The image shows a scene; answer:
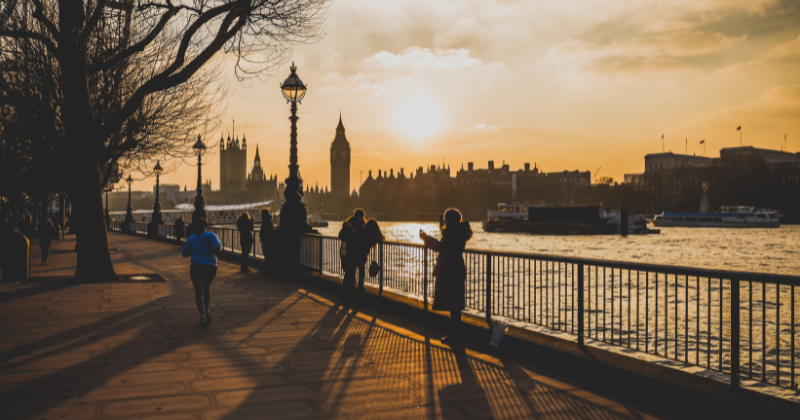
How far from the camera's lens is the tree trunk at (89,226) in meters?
14.3

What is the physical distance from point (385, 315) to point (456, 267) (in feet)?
9.20

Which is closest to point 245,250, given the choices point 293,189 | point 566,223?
point 293,189

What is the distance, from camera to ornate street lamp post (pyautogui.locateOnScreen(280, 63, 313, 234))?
633 inches

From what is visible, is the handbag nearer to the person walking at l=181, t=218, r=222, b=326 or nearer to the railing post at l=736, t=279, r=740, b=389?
the person walking at l=181, t=218, r=222, b=326

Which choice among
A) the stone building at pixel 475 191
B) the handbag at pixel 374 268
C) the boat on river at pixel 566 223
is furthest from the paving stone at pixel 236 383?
the stone building at pixel 475 191

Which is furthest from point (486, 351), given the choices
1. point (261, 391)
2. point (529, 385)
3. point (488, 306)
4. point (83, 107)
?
point (83, 107)

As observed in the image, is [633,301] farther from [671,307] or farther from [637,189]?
[637,189]

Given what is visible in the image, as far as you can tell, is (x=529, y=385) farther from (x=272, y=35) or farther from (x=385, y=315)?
(x=272, y=35)

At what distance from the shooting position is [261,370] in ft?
21.5

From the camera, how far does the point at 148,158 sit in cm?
2791

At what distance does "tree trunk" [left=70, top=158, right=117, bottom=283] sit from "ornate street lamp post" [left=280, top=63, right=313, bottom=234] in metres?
4.43

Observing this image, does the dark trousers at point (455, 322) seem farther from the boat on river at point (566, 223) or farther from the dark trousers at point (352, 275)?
the boat on river at point (566, 223)

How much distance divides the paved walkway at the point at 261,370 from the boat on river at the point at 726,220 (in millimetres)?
118192

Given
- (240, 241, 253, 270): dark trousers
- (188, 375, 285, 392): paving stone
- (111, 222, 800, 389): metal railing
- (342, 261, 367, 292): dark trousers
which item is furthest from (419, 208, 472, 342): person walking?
(240, 241, 253, 270): dark trousers
